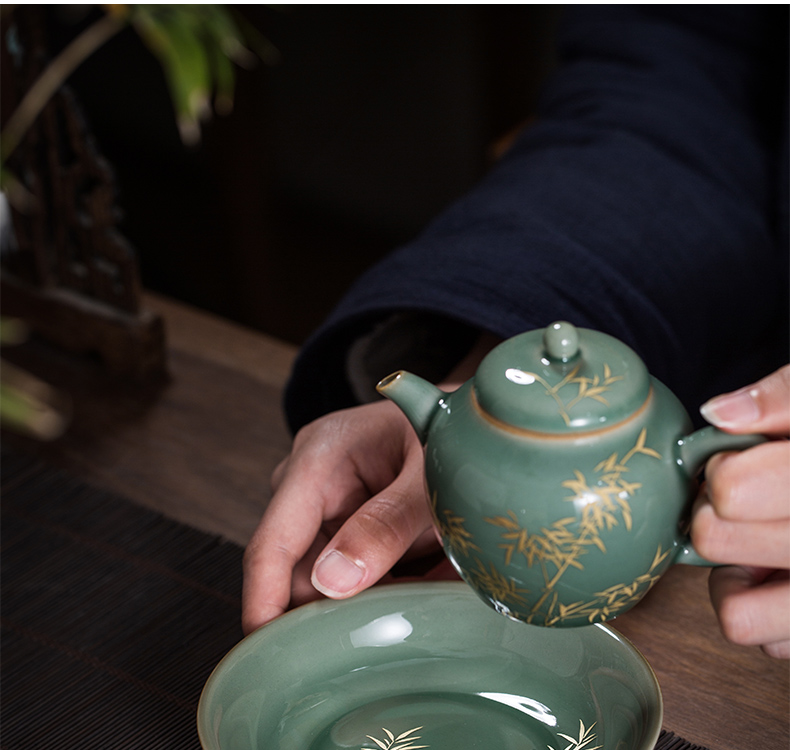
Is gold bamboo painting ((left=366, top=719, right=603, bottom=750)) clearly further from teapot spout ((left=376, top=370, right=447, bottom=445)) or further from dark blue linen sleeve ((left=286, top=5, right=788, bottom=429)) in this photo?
dark blue linen sleeve ((left=286, top=5, right=788, bottom=429))

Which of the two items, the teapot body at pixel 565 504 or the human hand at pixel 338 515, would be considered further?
the human hand at pixel 338 515

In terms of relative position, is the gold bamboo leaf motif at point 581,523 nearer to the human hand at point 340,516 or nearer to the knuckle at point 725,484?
the knuckle at point 725,484

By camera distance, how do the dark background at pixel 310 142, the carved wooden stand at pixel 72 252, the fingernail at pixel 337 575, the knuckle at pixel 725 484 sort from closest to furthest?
1. the knuckle at pixel 725 484
2. the fingernail at pixel 337 575
3. the carved wooden stand at pixel 72 252
4. the dark background at pixel 310 142

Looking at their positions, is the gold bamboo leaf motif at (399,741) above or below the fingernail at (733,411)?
below

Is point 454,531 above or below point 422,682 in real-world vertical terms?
above

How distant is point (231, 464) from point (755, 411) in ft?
1.65

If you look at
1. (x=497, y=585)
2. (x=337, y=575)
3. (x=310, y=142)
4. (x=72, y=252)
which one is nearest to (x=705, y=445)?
(x=497, y=585)

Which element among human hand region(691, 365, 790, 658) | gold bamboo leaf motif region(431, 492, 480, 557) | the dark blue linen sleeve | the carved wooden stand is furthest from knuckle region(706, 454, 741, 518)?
the carved wooden stand

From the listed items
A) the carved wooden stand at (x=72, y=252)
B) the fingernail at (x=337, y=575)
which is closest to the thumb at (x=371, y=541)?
the fingernail at (x=337, y=575)

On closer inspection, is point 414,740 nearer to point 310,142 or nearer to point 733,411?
point 733,411

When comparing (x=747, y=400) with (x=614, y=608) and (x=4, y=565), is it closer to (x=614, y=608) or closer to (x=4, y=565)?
(x=614, y=608)

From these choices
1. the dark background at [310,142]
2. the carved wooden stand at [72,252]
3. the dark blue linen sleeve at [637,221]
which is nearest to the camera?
the dark blue linen sleeve at [637,221]

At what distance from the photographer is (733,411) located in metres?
0.40

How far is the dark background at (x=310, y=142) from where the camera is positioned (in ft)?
7.52
